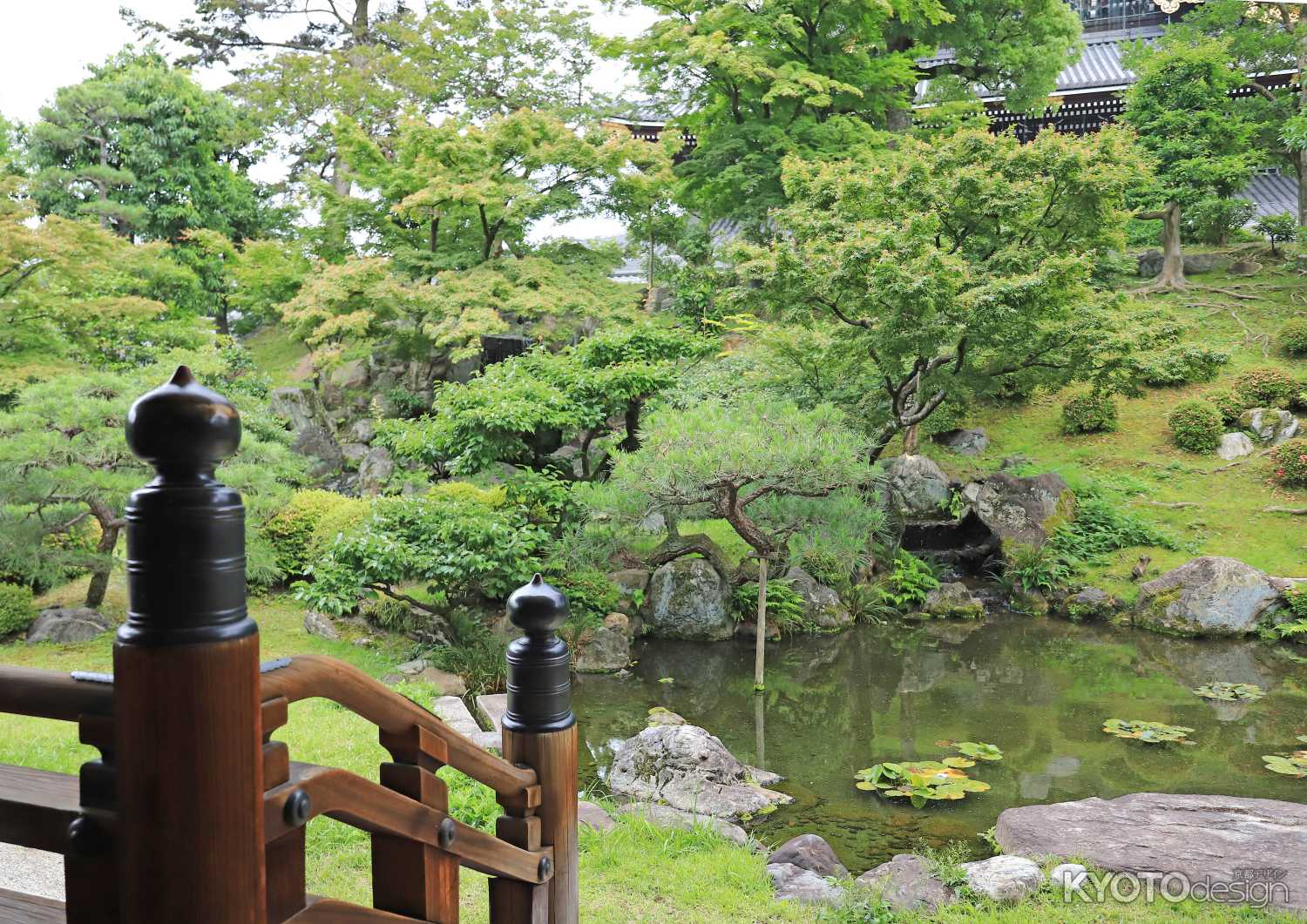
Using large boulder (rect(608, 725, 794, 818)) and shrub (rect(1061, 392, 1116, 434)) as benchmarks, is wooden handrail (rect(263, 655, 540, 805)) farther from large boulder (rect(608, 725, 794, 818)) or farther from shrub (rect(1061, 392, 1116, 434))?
shrub (rect(1061, 392, 1116, 434))

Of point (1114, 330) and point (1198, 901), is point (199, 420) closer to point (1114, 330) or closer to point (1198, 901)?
point (1198, 901)

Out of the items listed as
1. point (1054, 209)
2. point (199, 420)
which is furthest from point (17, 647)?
point (1054, 209)

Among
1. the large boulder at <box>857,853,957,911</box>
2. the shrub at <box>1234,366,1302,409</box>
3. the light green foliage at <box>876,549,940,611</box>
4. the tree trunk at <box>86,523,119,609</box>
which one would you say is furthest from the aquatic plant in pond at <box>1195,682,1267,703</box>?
the tree trunk at <box>86,523,119,609</box>

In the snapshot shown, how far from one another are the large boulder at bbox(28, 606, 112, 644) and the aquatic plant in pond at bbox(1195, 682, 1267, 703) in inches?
343

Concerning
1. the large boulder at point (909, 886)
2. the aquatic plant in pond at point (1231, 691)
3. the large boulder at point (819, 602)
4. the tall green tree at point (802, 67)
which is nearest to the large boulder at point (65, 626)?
the large boulder at point (819, 602)

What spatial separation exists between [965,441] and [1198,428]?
2.92m

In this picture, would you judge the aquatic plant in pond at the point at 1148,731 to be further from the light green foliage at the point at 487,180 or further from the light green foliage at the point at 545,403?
the light green foliage at the point at 487,180

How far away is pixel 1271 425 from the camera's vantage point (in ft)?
38.7

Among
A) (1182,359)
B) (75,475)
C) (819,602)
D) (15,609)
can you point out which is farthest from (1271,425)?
(15,609)

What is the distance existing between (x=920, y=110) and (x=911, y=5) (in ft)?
4.76

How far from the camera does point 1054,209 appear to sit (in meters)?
9.40

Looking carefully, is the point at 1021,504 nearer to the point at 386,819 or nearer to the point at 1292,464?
the point at 1292,464

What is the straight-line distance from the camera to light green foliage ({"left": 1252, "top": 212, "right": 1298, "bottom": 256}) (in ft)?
49.4

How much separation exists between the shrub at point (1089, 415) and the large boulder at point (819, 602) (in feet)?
18.7
